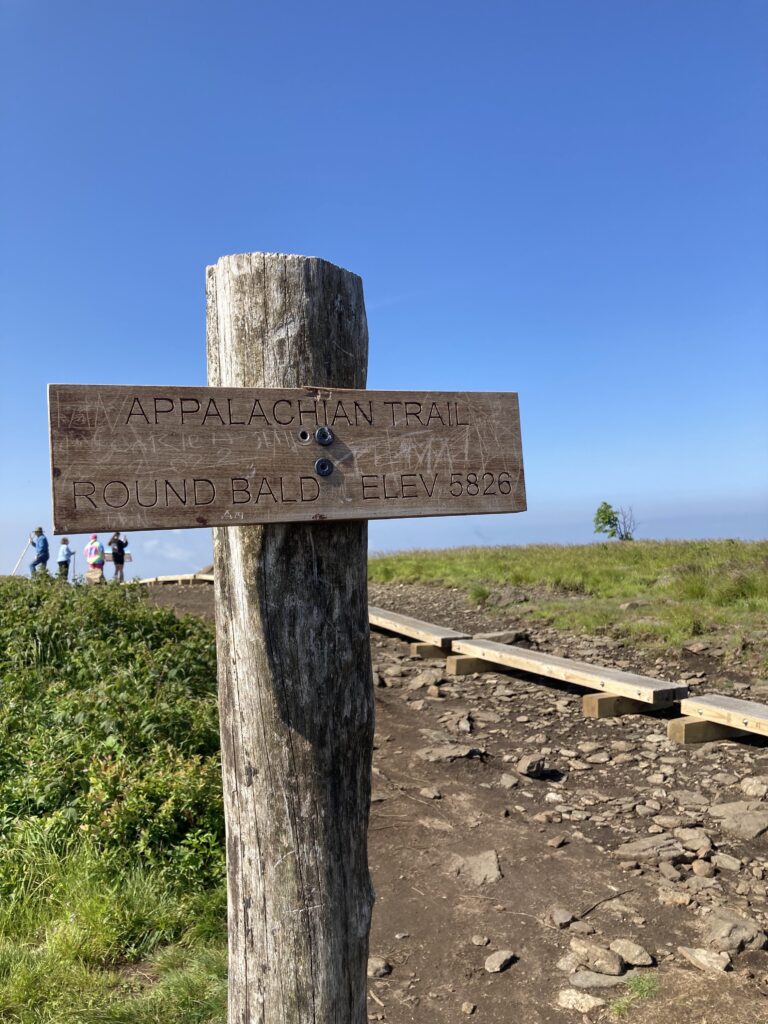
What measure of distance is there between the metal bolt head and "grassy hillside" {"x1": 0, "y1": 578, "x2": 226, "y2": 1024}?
8.32ft

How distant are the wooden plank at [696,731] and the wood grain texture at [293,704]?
4952mm

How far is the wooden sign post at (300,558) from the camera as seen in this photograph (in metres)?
2.45

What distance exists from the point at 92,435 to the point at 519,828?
14.3 feet

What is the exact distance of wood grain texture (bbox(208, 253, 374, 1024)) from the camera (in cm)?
Result: 258

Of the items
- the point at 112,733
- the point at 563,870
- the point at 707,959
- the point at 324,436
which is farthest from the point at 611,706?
the point at 324,436

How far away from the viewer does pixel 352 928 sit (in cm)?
269

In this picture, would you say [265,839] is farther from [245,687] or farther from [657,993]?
[657,993]

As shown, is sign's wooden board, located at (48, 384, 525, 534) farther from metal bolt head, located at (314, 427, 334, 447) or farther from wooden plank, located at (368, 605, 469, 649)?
wooden plank, located at (368, 605, 469, 649)

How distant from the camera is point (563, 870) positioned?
4953mm

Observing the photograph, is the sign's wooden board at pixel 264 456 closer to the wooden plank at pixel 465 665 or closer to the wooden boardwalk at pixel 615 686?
the wooden boardwalk at pixel 615 686

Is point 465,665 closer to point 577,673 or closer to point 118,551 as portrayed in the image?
point 577,673

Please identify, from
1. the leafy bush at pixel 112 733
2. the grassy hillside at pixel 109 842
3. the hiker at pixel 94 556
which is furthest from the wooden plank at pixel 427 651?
the hiker at pixel 94 556

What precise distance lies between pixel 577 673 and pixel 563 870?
3372 millimetres

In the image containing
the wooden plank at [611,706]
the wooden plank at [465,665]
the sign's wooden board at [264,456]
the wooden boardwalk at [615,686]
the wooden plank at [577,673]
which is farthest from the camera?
the wooden plank at [465,665]
